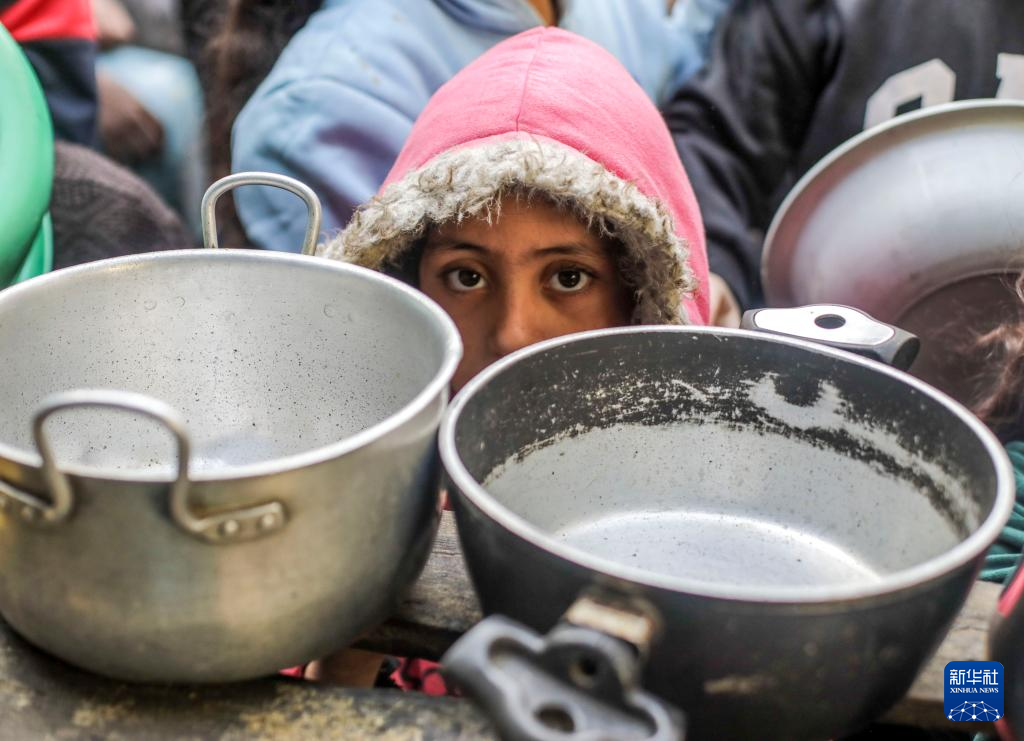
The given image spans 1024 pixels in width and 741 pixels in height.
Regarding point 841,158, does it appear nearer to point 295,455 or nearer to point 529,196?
point 529,196

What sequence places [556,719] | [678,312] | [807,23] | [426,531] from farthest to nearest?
[807,23], [678,312], [426,531], [556,719]

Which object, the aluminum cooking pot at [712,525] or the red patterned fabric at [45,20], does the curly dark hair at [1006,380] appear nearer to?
the aluminum cooking pot at [712,525]

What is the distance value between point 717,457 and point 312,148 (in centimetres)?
96

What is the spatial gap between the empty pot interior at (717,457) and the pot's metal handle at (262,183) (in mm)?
194

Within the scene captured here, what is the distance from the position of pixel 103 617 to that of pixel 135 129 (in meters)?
1.49

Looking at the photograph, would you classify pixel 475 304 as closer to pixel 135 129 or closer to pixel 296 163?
pixel 296 163

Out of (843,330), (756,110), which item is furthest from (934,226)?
(756,110)

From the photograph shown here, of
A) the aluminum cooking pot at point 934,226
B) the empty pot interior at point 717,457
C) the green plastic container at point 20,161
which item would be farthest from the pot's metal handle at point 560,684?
the aluminum cooking pot at point 934,226

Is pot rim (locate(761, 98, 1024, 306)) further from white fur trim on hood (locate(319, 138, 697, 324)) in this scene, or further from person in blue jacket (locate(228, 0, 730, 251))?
person in blue jacket (locate(228, 0, 730, 251))

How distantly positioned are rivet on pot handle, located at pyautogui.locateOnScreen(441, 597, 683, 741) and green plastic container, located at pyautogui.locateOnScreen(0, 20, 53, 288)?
626 millimetres

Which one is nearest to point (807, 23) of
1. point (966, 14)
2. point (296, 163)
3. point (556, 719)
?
point (966, 14)

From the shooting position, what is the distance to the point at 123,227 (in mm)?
1195

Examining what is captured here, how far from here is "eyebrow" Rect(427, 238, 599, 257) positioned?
0.84m

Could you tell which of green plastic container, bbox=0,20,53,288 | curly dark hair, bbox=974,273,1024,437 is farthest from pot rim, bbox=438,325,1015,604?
green plastic container, bbox=0,20,53,288
